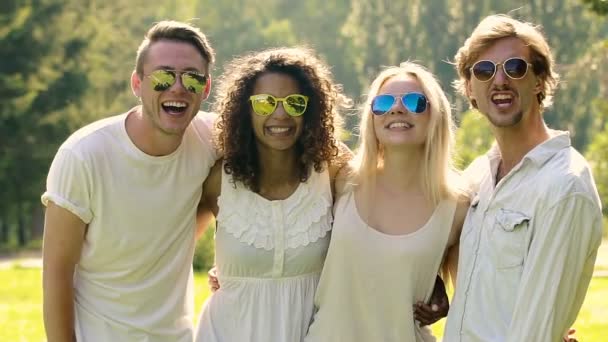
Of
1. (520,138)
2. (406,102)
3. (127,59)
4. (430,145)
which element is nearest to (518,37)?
(520,138)

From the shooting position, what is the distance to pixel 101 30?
35.1 metres

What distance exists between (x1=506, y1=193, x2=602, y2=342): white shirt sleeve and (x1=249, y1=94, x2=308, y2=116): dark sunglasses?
1480mm

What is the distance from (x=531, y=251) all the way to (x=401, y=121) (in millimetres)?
1220

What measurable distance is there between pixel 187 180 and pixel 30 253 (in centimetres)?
2691

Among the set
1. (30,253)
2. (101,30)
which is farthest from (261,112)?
(101,30)

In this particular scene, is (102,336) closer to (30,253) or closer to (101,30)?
(30,253)

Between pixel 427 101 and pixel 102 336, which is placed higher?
pixel 427 101

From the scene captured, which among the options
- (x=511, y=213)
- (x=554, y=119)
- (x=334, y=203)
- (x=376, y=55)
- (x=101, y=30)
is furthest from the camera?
(x=376, y=55)

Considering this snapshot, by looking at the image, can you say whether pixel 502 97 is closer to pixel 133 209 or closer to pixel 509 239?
pixel 509 239

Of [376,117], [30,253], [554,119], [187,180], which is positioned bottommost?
[30,253]

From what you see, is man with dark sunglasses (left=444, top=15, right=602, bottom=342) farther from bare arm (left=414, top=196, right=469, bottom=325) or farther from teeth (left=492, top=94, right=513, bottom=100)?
bare arm (left=414, top=196, right=469, bottom=325)

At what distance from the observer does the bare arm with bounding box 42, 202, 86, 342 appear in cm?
475

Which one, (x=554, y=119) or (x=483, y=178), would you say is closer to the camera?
(x=483, y=178)

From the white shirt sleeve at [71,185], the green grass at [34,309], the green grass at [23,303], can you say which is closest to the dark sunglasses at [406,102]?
the white shirt sleeve at [71,185]
